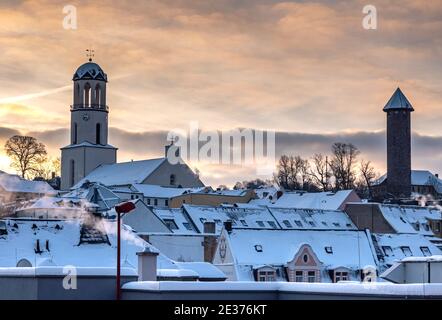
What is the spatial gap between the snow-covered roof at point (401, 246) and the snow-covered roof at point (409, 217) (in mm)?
12260

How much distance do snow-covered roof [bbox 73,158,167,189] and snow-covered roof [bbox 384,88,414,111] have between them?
4549cm

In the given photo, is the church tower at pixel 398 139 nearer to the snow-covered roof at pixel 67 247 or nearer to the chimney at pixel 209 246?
the chimney at pixel 209 246

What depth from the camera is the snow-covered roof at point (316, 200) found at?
118688mm

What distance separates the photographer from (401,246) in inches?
3238

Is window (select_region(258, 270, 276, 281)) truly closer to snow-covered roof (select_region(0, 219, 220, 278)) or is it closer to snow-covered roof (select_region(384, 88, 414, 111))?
snow-covered roof (select_region(0, 219, 220, 278))

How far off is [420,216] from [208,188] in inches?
1344

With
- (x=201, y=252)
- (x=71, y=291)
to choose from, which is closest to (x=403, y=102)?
(x=201, y=252)

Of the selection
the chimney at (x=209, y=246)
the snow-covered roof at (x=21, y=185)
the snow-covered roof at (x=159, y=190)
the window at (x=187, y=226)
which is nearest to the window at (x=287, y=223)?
the window at (x=187, y=226)

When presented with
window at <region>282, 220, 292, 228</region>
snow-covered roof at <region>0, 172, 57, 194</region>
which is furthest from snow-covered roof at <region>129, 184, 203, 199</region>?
window at <region>282, 220, 292, 228</region>

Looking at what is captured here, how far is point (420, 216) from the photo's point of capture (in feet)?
355

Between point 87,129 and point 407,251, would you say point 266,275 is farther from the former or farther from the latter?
point 87,129

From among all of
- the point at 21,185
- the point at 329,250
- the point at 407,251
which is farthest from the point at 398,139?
the point at 329,250

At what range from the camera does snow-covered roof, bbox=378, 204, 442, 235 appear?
10131cm

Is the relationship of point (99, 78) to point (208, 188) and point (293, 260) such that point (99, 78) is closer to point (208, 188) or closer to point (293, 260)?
point (208, 188)
